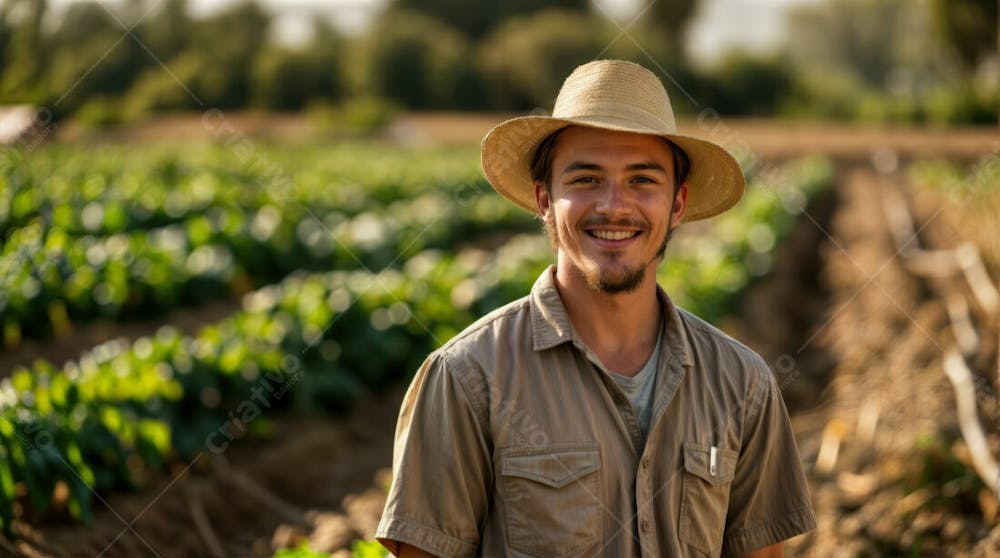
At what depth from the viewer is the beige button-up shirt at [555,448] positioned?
217 cm

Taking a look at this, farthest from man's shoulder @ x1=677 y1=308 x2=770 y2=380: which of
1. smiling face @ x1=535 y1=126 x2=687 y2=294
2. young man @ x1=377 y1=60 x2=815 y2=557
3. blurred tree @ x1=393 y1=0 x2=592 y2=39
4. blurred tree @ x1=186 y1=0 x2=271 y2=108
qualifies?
blurred tree @ x1=393 y1=0 x2=592 y2=39

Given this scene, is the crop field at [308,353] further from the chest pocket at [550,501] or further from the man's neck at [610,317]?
the man's neck at [610,317]

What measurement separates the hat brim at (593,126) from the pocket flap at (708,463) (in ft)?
2.10

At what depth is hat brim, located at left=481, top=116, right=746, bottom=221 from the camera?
7.49 feet

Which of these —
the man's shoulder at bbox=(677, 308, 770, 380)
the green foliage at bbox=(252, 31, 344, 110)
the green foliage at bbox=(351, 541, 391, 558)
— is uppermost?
the green foliage at bbox=(252, 31, 344, 110)

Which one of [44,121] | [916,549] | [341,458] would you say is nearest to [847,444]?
[916,549]

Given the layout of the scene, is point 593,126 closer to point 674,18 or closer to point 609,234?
point 609,234

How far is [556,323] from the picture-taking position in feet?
7.53

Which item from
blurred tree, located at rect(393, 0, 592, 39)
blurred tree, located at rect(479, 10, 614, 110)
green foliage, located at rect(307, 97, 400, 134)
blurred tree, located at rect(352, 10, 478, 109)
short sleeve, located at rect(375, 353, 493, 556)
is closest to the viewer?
short sleeve, located at rect(375, 353, 493, 556)

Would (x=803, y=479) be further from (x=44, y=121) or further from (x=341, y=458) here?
(x=44, y=121)

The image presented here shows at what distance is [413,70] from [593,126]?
44807 mm

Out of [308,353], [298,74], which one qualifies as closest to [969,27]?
[298,74]

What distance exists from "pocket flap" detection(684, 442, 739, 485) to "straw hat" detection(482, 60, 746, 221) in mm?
650

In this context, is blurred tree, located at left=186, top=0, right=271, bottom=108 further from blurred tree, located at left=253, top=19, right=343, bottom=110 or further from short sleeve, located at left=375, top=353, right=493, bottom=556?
short sleeve, located at left=375, top=353, right=493, bottom=556
